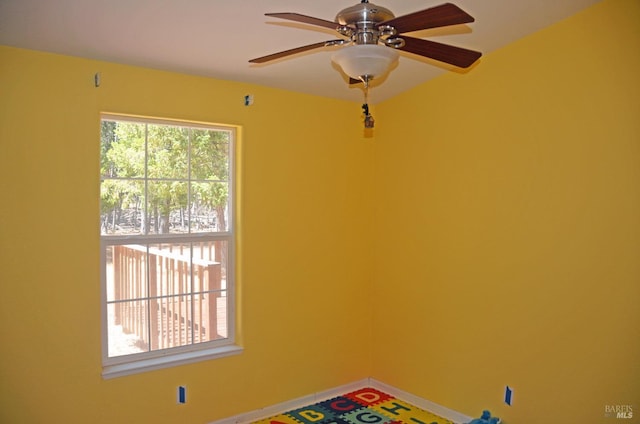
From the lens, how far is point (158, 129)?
3.16 meters

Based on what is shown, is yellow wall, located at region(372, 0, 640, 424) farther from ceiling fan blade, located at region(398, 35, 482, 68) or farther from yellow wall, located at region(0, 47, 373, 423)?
ceiling fan blade, located at region(398, 35, 482, 68)

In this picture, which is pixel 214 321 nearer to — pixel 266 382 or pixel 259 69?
pixel 266 382

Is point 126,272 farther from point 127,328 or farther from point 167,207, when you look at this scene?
point 167,207

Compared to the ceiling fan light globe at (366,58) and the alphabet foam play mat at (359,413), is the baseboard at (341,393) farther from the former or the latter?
the ceiling fan light globe at (366,58)

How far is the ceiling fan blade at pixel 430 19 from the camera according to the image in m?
1.53

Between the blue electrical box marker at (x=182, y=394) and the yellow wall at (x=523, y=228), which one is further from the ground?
the yellow wall at (x=523, y=228)

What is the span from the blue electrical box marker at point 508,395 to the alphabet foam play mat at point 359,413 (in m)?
0.51

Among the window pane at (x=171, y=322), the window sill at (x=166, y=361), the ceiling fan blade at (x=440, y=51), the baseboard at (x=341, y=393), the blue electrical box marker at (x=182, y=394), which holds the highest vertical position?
the ceiling fan blade at (x=440, y=51)

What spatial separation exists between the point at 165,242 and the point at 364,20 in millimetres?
2134

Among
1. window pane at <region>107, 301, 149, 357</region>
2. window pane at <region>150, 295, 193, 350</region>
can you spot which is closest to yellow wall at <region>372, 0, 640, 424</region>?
window pane at <region>150, 295, 193, 350</region>

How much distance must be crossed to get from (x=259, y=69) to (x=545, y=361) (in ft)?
8.41

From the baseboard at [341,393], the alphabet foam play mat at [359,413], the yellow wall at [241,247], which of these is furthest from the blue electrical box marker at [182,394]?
the alphabet foam play mat at [359,413]

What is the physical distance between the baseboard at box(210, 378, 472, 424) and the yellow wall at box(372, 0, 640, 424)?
2.7 inches

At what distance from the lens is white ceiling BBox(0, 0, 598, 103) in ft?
7.42
